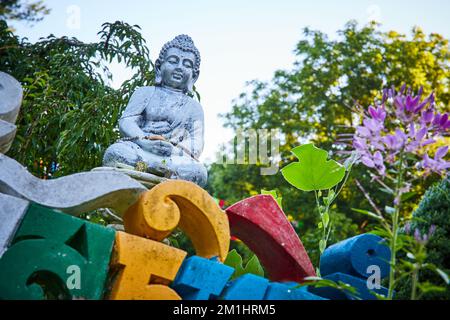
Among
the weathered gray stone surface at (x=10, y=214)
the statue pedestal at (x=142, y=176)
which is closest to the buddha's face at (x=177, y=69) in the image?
the statue pedestal at (x=142, y=176)

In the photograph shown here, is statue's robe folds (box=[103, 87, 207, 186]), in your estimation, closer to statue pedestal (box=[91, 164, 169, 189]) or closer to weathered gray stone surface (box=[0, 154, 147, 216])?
statue pedestal (box=[91, 164, 169, 189])

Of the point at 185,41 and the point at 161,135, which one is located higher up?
the point at 185,41

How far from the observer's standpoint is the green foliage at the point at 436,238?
4.21 meters

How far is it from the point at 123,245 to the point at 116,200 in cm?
35

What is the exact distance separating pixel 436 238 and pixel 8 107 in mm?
2664

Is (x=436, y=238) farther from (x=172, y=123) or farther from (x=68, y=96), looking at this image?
(x=68, y=96)

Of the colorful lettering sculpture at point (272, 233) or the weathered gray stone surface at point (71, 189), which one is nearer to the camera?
the weathered gray stone surface at point (71, 189)

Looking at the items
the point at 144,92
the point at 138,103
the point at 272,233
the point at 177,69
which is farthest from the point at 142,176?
the point at 177,69

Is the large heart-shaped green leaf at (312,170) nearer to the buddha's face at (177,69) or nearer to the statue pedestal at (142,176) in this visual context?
the statue pedestal at (142,176)

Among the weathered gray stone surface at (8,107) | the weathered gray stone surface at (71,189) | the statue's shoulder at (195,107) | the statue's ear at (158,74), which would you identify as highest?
the statue's ear at (158,74)

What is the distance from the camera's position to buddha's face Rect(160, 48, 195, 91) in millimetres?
5598

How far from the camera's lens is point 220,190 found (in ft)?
60.3

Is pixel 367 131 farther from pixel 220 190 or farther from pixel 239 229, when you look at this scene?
pixel 220 190
